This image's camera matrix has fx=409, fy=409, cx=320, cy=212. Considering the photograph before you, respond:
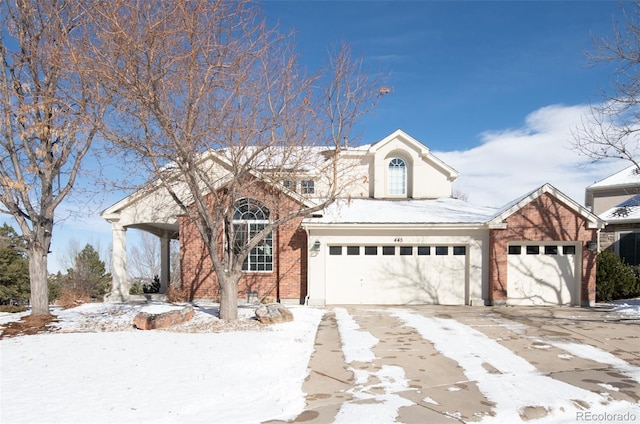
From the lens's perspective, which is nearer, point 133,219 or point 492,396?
point 492,396

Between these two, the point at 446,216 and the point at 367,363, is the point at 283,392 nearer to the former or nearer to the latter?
the point at 367,363

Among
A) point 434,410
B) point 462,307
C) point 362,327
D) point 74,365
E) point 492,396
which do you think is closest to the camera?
point 434,410

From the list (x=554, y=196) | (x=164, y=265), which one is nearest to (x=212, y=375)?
(x=554, y=196)

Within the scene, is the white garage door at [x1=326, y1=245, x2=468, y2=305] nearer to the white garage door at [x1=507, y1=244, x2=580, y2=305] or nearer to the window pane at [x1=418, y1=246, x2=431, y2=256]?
the window pane at [x1=418, y1=246, x2=431, y2=256]

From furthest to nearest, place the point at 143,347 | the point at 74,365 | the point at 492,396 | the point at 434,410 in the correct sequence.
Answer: the point at 143,347 < the point at 74,365 < the point at 492,396 < the point at 434,410

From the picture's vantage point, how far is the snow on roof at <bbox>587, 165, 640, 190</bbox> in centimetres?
2334

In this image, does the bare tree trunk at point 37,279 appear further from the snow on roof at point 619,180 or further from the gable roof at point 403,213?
the snow on roof at point 619,180

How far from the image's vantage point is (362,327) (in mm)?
10625

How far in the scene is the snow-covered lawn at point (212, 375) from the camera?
16.8ft

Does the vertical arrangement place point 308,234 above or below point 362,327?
above

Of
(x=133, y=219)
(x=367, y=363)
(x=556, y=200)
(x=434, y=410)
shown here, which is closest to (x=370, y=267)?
(x=556, y=200)

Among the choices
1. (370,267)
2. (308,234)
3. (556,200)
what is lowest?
(370,267)

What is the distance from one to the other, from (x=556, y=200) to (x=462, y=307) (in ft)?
16.9

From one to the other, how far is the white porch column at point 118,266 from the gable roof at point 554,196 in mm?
13733
